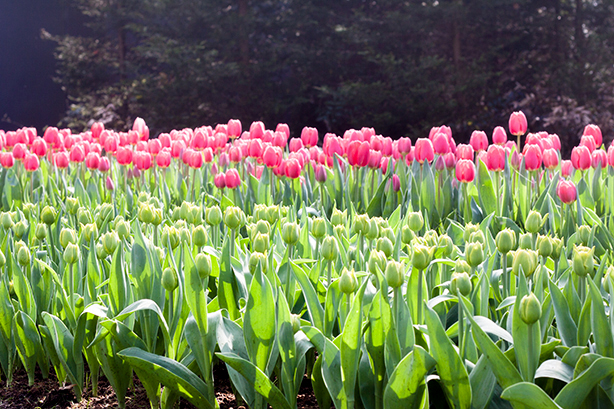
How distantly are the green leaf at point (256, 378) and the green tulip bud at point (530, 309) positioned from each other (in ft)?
1.72

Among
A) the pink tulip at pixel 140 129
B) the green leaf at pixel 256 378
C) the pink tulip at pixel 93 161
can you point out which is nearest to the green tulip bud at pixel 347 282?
the green leaf at pixel 256 378

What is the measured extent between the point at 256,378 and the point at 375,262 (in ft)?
1.13

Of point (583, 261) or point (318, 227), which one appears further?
point (318, 227)

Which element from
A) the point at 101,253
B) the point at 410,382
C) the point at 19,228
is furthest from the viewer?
the point at 19,228

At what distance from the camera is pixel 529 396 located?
97 centimetres

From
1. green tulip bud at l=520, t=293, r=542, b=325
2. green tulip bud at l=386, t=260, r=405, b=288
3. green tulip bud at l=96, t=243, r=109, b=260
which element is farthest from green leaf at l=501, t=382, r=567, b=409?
green tulip bud at l=96, t=243, r=109, b=260

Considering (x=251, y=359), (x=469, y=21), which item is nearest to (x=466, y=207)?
(x=251, y=359)

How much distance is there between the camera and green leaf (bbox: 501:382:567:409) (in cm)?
96

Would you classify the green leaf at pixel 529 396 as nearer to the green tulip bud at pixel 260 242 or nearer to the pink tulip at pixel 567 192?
the green tulip bud at pixel 260 242

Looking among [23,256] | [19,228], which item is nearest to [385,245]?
[23,256]

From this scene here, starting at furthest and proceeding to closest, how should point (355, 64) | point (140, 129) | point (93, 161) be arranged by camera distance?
point (355, 64) < point (140, 129) < point (93, 161)

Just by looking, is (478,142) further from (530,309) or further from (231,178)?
(530,309)

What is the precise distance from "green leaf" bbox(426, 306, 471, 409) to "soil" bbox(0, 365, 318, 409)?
0.46 metres

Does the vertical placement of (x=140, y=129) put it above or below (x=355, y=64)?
below
